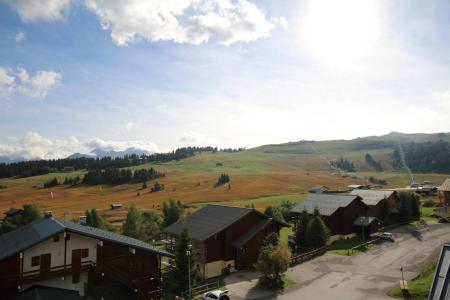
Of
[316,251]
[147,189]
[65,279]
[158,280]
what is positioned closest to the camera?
[65,279]

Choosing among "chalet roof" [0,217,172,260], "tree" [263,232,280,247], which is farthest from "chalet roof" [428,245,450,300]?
"tree" [263,232,280,247]

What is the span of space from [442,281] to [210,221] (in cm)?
4045

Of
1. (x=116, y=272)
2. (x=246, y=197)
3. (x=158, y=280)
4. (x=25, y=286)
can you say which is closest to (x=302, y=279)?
(x=158, y=280)

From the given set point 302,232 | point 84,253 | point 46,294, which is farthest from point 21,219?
point 302,232

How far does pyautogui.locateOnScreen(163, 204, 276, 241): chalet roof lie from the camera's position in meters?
48.5

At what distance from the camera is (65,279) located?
3297 cm

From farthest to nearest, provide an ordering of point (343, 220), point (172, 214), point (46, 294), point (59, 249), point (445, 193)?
1. point (445, 193)
2. point (172, 214)
3. point (343, 220)
4. point (59, 249)
5. point (46, 294)

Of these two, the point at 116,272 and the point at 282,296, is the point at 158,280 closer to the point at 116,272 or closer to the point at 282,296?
the point at 116,272

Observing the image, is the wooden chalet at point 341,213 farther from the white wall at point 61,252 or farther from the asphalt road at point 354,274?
the white wall at point 61,252

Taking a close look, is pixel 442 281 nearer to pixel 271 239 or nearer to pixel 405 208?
pixel 271 239

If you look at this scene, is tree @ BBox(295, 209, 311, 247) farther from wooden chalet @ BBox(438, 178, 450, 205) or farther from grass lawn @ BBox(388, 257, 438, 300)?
wooden chalet @ BBox(438, 178, 450, 205)

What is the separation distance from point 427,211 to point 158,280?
76348mm

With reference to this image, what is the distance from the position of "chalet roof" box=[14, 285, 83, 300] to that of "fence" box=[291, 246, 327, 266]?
28.8m

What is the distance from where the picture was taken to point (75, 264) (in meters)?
33.4
